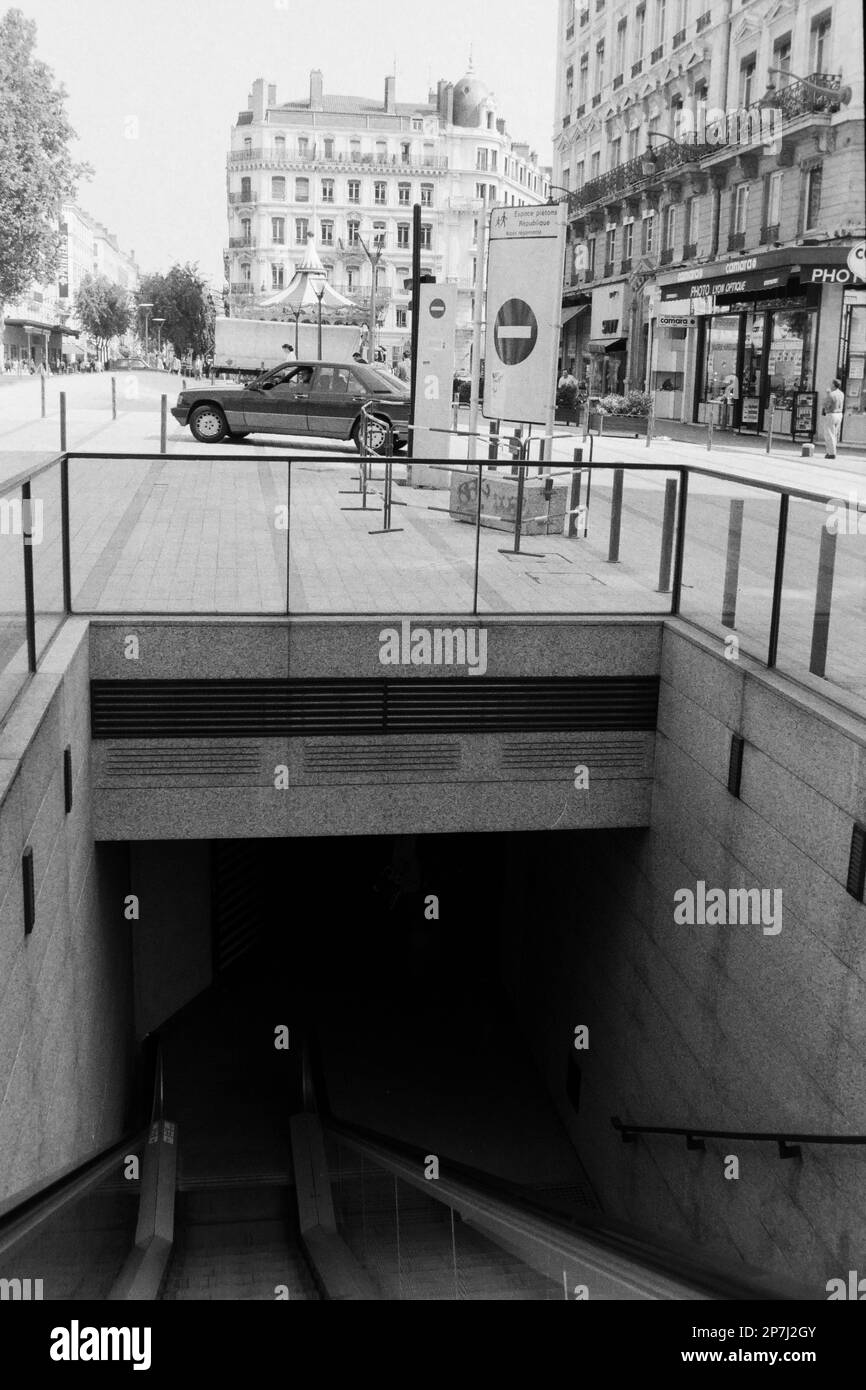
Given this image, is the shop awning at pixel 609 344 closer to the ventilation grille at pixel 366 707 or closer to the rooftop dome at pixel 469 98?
the rooftop dome at pixel 469 98

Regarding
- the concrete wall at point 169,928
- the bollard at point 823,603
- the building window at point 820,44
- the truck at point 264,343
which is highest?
the building window at point 820,44

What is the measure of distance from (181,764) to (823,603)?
4.06 meters

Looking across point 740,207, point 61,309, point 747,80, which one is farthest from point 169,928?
point 61,309

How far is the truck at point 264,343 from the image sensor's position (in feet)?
155

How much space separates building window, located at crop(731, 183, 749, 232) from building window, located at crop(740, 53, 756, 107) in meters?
2.11

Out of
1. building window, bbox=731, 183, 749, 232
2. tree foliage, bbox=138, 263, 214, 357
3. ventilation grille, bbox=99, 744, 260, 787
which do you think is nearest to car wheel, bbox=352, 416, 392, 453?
ventilation grille, bbox=99, 744, 260, 787

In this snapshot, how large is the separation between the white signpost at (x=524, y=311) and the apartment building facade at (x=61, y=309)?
4270cm

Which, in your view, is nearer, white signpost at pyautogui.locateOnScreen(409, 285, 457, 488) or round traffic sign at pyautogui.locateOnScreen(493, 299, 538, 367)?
round traffic sign at pyautogui.locateOnScreen(493, 299, 538, 367)

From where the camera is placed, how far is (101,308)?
116 m

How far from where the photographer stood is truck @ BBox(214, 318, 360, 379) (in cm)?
4716

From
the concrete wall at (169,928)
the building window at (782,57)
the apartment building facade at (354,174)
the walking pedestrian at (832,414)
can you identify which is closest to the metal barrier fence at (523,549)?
the concrete wall at (169,928)

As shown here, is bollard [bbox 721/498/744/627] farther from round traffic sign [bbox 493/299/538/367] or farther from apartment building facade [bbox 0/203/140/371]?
apartment building facade [bbox 0/203/140/371]

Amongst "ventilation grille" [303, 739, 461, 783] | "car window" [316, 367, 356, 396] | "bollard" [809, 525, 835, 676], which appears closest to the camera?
"bollard" [809, 525, 835, 676]

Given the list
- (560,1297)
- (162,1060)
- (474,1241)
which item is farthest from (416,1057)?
(560,1297)
